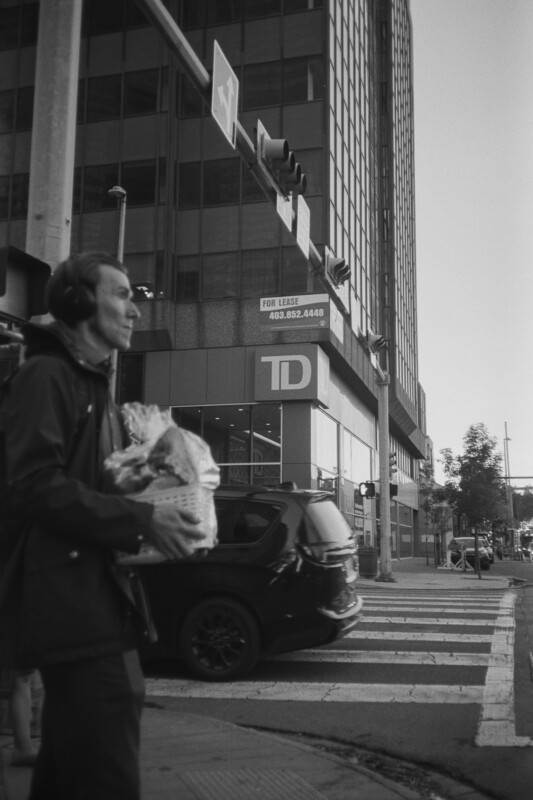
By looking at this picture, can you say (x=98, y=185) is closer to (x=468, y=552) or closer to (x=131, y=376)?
(x=131, y=376)

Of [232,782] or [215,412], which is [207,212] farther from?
[232,782]

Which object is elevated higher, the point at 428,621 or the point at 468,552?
the point at 468,552

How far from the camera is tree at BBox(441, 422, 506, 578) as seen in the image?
3969 cm

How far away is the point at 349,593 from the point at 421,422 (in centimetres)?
5624

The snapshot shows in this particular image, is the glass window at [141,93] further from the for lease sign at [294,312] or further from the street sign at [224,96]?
the street sign at [224,96]

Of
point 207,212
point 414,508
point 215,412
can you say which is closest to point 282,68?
point 207,212

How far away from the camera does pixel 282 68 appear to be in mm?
29328

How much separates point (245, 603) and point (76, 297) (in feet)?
17.4

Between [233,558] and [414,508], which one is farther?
[414,508]

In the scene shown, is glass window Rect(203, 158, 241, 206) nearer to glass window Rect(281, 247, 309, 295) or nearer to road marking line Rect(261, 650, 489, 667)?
glass window Rect(281, 247, 309, 295)

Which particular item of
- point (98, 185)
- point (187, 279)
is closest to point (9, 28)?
point (98, 185)

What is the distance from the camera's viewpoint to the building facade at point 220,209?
1083 inches

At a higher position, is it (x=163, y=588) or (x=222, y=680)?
(x=163, y=588)

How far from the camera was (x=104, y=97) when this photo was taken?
3083cm
